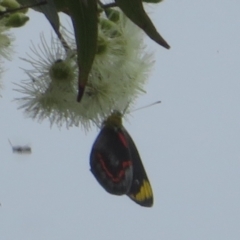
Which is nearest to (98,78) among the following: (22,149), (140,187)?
(22,149)

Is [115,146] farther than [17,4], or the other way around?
[115,146]

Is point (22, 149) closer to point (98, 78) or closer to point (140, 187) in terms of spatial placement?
point (98, 78)

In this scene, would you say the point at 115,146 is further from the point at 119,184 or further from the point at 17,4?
the point at 17,4

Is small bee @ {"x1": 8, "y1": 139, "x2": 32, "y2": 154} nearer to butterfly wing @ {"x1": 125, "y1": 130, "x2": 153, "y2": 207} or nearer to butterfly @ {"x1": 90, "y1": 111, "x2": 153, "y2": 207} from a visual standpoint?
butterfly @ {"x1": 90, "y1": 111, "x2": 153, "y2": 207}

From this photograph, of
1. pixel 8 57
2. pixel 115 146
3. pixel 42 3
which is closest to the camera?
pixel 42 3

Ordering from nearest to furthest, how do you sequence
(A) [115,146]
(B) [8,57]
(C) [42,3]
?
(C) [42,3], (B) [8,57], (A) [115,146]

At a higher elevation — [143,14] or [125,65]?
[143,14]

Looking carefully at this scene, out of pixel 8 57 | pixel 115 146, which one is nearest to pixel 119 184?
pixel 115 146
